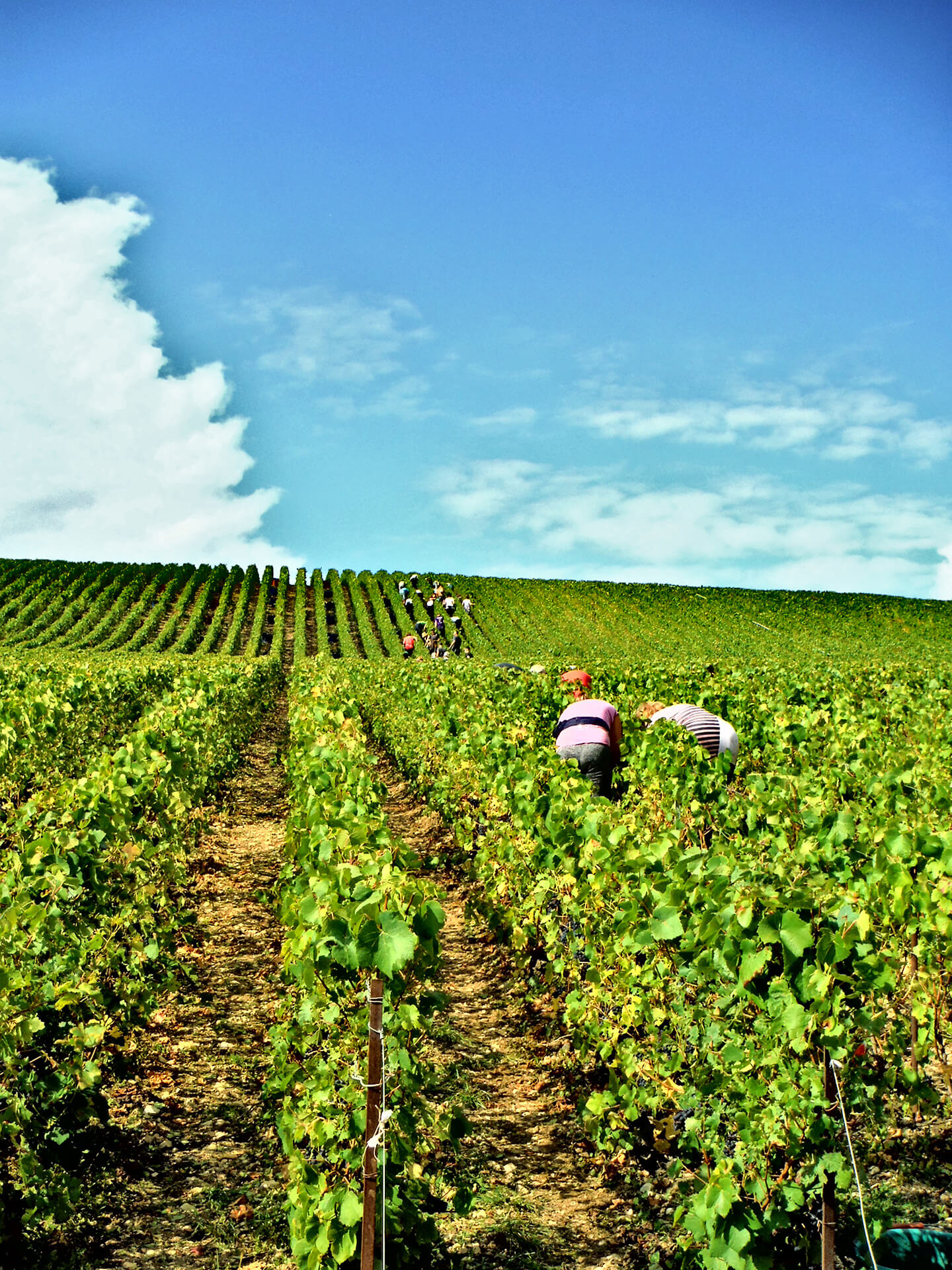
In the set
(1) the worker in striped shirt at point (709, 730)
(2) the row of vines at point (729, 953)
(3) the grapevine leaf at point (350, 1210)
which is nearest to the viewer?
(3) the grapevine leaf at point (350, 1210)

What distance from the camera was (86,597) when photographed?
176ft

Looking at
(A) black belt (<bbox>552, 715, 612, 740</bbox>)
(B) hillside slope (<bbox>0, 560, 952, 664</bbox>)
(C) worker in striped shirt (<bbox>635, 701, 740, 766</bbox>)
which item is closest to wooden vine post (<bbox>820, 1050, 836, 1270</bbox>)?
(A) black belt (<bbox>552, 715, 612, 740</bbox>)

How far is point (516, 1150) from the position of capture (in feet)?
15.3

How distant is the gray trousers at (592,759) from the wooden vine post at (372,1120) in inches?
203

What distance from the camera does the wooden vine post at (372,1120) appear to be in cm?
317

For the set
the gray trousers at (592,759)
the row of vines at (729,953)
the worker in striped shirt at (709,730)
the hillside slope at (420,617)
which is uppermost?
the hillside slope at (420,617)

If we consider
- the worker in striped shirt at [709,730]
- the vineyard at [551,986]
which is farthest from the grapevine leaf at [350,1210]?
the worker in striped shirt at [709,730]

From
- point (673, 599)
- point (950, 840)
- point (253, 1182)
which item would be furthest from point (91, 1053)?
point (673, 599)

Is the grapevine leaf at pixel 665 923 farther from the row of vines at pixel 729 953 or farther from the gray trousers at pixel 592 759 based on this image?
the gray trousers at pixel 592 759

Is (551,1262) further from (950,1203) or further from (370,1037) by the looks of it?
(950,1203)

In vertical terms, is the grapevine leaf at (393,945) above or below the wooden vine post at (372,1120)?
above

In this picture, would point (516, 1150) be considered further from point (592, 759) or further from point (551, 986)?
point (592, 759)

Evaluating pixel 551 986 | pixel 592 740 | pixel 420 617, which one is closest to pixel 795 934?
pixel 551 986

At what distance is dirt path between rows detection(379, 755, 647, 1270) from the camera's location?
12.8ft
